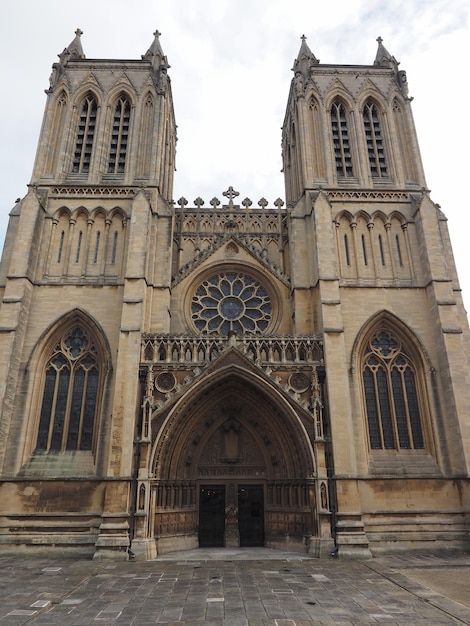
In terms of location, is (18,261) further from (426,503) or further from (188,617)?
(426,503)

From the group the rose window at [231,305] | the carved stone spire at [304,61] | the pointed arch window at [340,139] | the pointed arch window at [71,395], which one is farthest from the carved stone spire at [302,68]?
the pointed arch window at [71,395]

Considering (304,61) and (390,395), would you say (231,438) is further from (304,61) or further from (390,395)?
(304,61)

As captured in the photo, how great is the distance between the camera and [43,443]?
17391 mm

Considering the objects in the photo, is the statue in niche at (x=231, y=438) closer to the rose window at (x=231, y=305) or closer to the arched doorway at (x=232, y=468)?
the arched doorway at (x=232, y=468)

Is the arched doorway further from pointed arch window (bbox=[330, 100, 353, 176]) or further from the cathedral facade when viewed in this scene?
pointed arch window (bbox=[330, 100, 353, 176])

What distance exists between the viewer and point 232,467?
18.0 meters

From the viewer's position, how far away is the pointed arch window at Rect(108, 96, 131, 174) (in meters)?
23.2

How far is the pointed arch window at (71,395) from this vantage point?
1747 cm

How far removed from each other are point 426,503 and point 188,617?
1119 centimetres

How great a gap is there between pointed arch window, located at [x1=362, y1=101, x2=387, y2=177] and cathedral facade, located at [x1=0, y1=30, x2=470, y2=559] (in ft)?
0.82

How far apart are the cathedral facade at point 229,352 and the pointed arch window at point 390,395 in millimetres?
81

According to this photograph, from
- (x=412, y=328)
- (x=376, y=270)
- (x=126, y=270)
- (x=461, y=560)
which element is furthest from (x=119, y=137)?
(x=461, y=560)

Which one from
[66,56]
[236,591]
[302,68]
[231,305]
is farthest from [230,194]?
[236,591]

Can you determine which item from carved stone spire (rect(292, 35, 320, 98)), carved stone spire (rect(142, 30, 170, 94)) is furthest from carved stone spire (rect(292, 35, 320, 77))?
carved stone spire (rect(142, 30, 170, 94))
